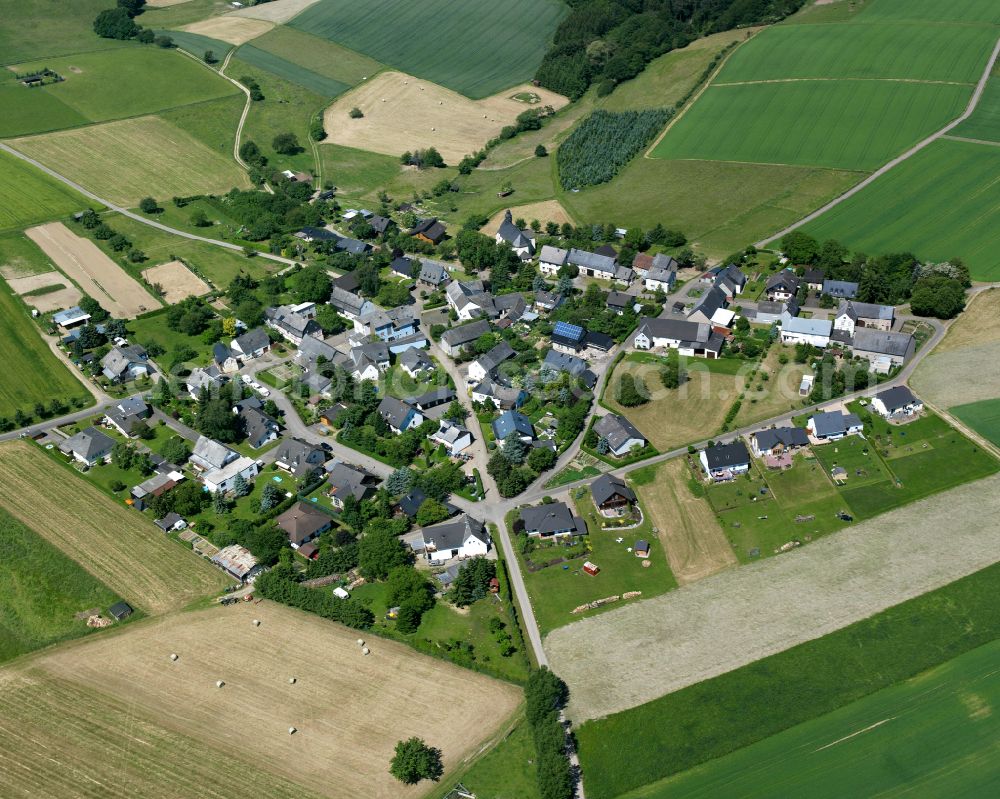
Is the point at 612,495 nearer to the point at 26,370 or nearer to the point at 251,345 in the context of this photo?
the point at 251,345

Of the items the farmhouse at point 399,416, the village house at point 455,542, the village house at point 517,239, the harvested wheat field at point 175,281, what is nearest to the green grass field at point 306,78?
the harvested wheat field at point 175,281

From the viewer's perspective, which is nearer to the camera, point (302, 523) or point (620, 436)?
point (302, 523)

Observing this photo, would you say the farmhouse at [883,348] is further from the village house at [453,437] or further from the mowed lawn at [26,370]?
the mowed lawn at [26,370]

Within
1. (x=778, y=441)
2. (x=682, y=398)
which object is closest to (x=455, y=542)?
(x=682, y=398)

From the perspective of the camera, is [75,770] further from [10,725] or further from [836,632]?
[836,632]

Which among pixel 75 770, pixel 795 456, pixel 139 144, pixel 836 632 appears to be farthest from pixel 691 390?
pixel 139 144

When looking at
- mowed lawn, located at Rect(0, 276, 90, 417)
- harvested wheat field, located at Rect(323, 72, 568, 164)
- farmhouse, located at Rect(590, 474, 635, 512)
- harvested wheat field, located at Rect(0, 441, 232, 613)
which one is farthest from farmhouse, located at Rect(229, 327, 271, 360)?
harvested wheat field, located at Rect(323, 72, 568, 164)
